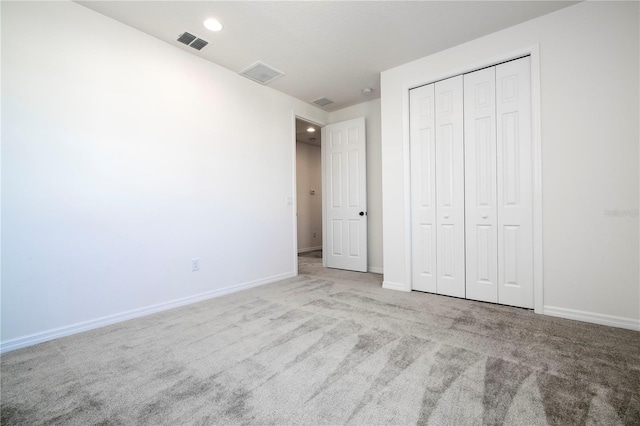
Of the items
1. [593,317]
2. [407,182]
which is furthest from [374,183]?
[593,317]

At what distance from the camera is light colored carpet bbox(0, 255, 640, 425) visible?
4.38ft

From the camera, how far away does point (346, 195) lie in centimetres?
475

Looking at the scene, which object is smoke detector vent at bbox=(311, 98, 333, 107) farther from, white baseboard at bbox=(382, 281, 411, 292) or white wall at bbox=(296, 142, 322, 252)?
white baseboard at bbox=(382, 281, 411, 292)

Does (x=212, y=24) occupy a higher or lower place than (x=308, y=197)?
higher

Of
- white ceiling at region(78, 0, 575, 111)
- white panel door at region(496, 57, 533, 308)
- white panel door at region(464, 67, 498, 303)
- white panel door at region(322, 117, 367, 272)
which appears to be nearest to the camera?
white ceiling at region(78, 0, 575, 111)

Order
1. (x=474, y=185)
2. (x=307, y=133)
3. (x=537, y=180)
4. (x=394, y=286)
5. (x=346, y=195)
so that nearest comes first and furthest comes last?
(x=537, y=180)
(x=474, y=185)
(x=394, y=286)
(x=346, y=195)
(x=307, y=133)

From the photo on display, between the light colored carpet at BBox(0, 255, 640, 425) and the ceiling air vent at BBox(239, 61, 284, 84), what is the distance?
111 inches

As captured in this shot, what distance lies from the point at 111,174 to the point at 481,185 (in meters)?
3.58

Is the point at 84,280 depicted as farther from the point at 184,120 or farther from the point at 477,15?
the point at 477,15

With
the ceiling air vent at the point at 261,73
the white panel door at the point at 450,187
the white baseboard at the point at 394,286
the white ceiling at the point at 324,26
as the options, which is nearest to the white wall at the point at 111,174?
the ceiling air vent at the point at 261,73

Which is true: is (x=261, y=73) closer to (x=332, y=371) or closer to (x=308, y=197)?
(x=332, y=371)

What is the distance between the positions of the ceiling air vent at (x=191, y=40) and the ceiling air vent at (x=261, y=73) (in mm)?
603

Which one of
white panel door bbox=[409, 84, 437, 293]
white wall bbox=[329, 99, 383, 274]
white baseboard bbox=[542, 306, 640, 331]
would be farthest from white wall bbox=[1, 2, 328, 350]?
white baseboard bbox=[542, 306, 640, 331]

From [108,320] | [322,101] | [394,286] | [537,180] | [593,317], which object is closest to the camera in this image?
[593,317]
